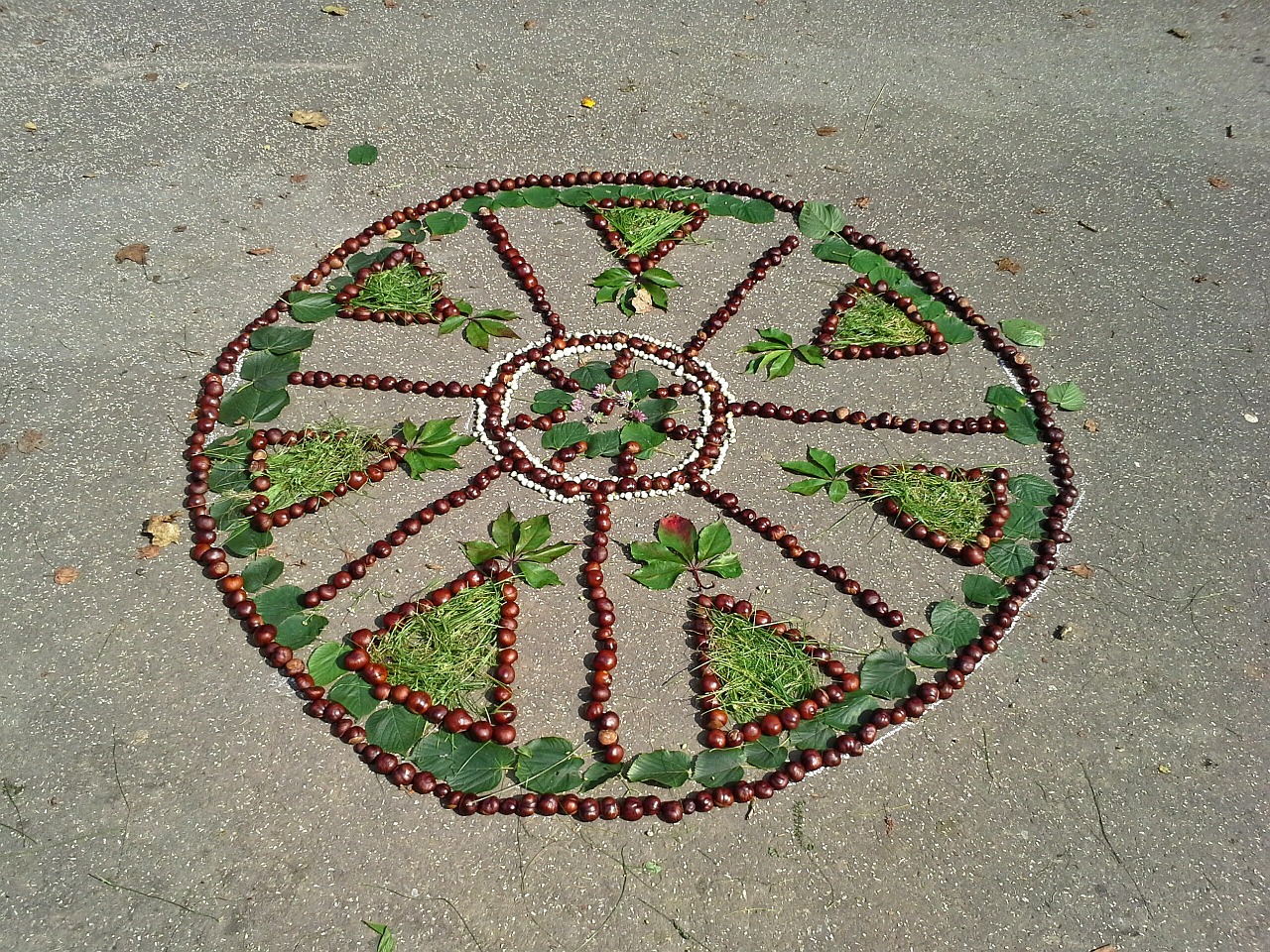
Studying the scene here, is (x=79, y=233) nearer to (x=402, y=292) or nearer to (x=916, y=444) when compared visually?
(x=402, y=292)

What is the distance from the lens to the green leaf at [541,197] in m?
4.93

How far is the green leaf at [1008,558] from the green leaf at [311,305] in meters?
3.14

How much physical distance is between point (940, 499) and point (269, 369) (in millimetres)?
2967

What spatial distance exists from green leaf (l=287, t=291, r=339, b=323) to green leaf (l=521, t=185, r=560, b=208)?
48.5 inches

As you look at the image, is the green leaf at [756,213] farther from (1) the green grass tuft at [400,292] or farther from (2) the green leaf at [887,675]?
(2) the green leaf at [887,675]

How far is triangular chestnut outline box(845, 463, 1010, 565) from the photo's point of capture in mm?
3619

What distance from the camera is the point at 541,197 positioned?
16.2 ft

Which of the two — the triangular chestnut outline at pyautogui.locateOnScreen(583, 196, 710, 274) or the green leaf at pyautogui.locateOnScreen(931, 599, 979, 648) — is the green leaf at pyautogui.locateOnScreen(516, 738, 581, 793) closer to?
the green leaf at pyautogui.locateOnScreen(931, 599, 979, 648)

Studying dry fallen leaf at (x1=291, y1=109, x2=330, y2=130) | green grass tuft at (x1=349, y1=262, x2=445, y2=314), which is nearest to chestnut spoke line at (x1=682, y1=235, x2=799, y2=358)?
green grass tuft at (x1=349, y1=262, x2=445, y2=314)

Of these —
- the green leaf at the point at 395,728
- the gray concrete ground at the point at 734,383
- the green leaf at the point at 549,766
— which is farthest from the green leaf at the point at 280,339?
the green leaf at the point at 549,766

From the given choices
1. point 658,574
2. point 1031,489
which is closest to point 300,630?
point 658,574

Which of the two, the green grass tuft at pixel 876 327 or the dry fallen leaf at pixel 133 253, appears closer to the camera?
the green grass tuft at pixel 876 327

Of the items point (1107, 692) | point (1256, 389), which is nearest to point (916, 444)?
point (1107, 692)

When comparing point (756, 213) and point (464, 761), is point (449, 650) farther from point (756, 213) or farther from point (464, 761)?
point (756, 213)
